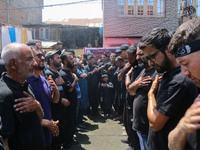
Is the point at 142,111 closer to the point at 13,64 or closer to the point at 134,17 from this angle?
the point at 13,64

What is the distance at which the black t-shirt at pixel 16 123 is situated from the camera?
1506 millimetres

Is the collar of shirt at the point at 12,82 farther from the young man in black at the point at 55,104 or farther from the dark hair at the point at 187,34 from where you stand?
the young man in black at the point at 55,104

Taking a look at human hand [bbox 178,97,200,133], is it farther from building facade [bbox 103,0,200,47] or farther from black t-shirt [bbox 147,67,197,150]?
building facade [bbox 103,0,200,47]

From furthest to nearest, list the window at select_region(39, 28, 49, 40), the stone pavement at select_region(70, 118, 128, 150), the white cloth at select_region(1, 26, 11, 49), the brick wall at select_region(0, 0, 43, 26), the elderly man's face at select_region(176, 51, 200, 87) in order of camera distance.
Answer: the window at select_region(39, 28, 49, 40), the brick wall at select_region(0, 0, 43, 26), the white cloth at select_region(1, 26, 11, 49), the stone pavement at select_region(70, 118, 128, 150), the elderly man's face at select_region(176, 51, 200, 87)

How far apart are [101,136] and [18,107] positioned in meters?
3.61

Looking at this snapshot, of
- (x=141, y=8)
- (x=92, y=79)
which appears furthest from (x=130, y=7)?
(x=92, y=79)

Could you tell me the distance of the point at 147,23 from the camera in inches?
550

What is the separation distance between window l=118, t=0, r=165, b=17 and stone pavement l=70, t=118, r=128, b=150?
10.2 m

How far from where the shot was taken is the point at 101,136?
4.83m

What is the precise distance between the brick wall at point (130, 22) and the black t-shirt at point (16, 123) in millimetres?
12576

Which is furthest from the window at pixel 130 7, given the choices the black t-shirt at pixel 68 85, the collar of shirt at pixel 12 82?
the collar of shirt at pixel 12 82

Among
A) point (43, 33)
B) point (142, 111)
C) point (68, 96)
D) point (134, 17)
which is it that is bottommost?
point (68, 96)

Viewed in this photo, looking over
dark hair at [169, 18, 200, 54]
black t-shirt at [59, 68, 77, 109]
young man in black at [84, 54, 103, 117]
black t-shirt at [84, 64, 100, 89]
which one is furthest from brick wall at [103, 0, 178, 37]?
dark hair at [169, 18, 200, 54]

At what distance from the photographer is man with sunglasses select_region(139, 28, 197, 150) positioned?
1482 mm
